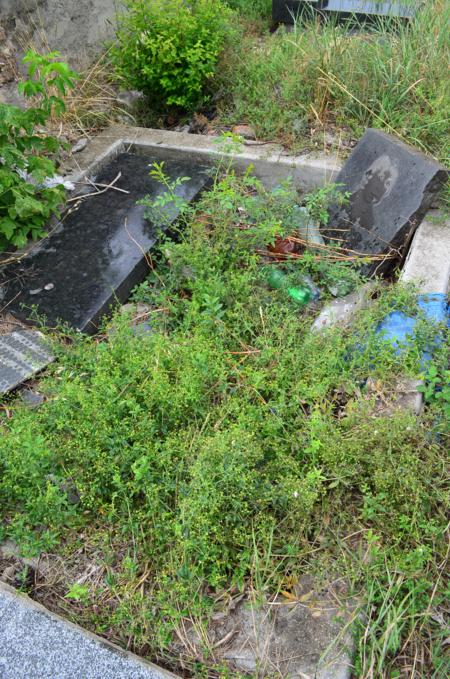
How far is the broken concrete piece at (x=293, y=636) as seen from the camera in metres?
1.79

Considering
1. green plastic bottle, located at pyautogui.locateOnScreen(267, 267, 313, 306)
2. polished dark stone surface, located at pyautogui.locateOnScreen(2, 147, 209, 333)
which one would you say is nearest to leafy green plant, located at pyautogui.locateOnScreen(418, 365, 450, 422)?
green plastic bottle, located at pyautogui.locateOnScreen(267, 267, 313, 306)

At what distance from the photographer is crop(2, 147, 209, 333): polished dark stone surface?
3064 mm

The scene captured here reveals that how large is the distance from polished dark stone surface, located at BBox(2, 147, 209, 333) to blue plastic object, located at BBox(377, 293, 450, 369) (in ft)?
4.72

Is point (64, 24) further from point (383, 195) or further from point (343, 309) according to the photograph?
point (343, 309)

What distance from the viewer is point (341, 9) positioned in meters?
5.78

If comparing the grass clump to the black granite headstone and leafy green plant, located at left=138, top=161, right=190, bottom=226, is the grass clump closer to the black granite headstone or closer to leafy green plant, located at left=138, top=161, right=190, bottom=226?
the black granite headstone

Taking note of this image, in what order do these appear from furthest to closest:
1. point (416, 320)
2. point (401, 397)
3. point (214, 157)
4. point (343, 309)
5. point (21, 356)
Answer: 1. point (214, 157)
2. point (343, 309)
3. point (21, 356)
4. point (416, 320)
5. point (401, 397)

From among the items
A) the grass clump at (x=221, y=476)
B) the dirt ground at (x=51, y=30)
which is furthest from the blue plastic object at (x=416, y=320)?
the dirt ground at (x=51, y=30)

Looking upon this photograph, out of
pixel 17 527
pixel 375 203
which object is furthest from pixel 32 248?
pixel 375 203

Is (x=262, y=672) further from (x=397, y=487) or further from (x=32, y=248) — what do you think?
(x=32, y=248)

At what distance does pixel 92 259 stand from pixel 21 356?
766 millimetres

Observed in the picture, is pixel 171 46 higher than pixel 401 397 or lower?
higher

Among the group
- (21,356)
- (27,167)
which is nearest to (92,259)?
(27,167)

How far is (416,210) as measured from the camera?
315 cm
